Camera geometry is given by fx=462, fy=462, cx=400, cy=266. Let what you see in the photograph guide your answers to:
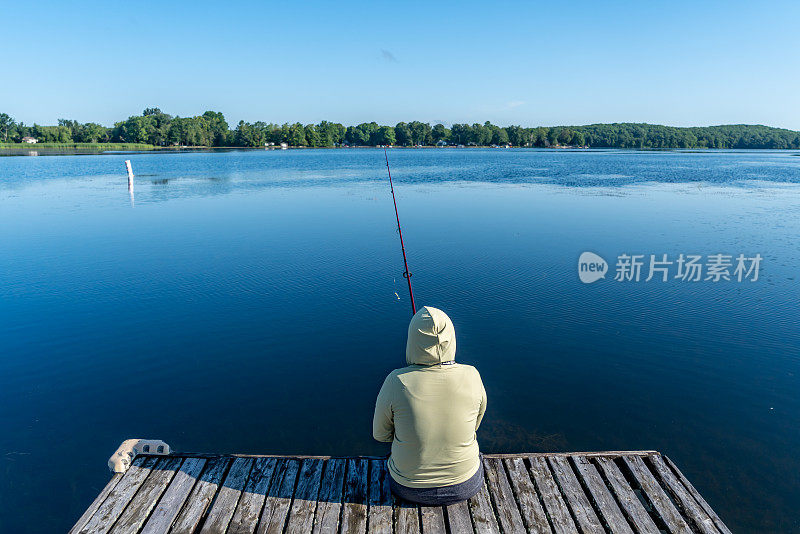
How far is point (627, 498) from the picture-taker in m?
4.27

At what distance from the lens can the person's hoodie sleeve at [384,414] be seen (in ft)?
11.8

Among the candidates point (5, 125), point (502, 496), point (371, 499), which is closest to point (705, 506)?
point (502, 496)

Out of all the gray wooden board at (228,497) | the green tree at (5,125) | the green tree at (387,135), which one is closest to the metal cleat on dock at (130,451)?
the gray wooden board at (228,497)

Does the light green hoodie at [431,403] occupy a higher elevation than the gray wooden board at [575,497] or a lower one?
higher

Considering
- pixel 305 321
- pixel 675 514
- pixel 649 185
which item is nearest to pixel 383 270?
pixel 305 321

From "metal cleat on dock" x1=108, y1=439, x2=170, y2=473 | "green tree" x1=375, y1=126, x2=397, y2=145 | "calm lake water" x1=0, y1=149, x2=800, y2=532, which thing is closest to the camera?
"metal cleat on dock" x1=108, y1=439, x2=170, y2=473

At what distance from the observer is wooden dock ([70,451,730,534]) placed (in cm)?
394

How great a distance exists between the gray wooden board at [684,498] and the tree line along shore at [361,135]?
95913 mm

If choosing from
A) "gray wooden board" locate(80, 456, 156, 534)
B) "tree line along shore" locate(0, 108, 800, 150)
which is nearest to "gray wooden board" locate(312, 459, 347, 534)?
"gray wooden board" locate(80, 456, 156, 534)

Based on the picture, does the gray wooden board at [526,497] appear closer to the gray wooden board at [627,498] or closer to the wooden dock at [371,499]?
the wooden dock at [371,499]

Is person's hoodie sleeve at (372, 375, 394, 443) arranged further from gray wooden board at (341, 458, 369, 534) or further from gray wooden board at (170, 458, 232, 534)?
gray wooden board at (170, 458, 232, 534)

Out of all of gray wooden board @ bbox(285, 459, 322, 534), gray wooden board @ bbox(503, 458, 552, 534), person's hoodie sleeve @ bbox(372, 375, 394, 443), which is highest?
person's hoodie sleeve @ bbox(372, 375, 394, 443)

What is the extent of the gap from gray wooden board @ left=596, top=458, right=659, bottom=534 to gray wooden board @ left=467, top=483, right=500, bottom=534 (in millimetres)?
1215

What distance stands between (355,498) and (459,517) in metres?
0.95
